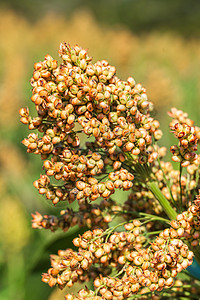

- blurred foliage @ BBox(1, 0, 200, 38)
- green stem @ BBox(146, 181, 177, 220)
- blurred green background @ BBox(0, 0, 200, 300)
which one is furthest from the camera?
blurred foliage @ BBox(1, 0, 200, 38)

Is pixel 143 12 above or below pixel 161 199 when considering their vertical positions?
above

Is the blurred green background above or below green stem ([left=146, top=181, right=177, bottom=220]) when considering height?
above

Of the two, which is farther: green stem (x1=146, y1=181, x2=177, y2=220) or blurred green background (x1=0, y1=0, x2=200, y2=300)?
blurred green background (x1=0, y1=0, x2=200, y2=300)

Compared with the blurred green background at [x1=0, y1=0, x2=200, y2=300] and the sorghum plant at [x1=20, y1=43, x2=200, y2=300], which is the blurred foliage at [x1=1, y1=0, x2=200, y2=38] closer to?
the blurred green background at [x1=0, y1=0, x2=200, y2=300]

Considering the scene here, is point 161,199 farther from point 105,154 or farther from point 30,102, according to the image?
point 30,102

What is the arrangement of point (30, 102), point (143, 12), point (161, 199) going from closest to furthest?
point (161, 199) < point (30, 102) < point (143, 12)

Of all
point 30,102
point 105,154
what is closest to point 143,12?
point 30,102

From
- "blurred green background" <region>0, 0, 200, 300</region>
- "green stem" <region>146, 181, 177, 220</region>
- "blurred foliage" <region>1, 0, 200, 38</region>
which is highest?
"blurred foliage" <region>1, 0, 200, 38</region>

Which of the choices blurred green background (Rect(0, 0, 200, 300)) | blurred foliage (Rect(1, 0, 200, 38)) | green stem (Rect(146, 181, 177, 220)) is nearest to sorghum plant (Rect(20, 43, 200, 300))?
green stem (Rect(146, 181, 177, 220))

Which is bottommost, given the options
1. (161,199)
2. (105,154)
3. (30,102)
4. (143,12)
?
(161,199)

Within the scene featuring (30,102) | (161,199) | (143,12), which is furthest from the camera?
(143,12)

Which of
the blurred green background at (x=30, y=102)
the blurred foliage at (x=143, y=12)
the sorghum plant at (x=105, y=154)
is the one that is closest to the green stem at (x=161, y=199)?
the sorghum plant at (x=105, y=154)

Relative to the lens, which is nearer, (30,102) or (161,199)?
(161,199)
